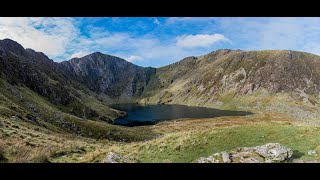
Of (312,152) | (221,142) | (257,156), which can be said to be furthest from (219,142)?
(312,152)

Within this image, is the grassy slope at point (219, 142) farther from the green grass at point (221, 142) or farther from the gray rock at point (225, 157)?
the gray rock at point (225, 157)

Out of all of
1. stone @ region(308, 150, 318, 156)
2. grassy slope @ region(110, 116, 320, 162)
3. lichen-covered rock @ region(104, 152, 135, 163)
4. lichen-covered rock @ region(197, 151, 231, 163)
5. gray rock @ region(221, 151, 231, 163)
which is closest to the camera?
gray rock @ region(221, 151, 231, 163)

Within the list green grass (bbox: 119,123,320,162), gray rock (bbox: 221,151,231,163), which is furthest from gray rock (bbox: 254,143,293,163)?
gray rock (bbox: 221,151,231,163)

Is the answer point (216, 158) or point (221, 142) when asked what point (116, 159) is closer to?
point (216, 158)

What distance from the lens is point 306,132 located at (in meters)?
22.4

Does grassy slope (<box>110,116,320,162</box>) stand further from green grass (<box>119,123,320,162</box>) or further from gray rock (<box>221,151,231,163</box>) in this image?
gray rock (<box>221,151,231,163</box>)

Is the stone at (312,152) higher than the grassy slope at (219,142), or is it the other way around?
the grassy slope at (219,142)

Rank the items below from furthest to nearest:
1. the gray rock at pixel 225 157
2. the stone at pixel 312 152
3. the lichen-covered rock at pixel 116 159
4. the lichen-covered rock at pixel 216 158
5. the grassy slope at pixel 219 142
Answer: the grassy slope at pixel 219 142 < the lichen-covered rock at pixel 116 159 < the stone at pixel 312 152 < the lichen-covered rock at pixel 216 158 < the gray rock at pixel 225 157

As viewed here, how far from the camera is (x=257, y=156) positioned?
17.0 meters

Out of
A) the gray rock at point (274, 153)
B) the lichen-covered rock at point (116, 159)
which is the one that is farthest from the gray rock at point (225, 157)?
the lichen-covered rock at point (116, 159)

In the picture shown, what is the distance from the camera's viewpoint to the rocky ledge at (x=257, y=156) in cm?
1644

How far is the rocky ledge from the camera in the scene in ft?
53.9
